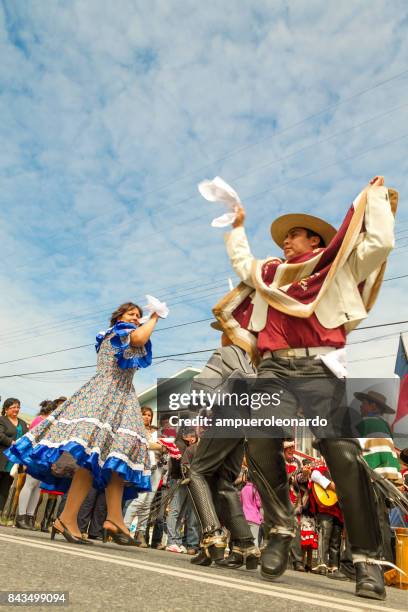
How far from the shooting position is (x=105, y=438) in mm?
4359

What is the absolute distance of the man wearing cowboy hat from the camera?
2.80 m

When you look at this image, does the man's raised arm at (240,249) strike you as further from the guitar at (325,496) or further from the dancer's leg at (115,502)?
the guitar at (325,496)

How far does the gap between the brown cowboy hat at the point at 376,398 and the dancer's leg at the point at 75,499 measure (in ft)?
8.45

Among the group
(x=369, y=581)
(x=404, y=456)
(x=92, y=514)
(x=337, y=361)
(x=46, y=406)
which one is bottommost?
(x=369, y=581)

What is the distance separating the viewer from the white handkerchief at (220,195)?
348cm

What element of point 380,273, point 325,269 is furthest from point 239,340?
point 380,273

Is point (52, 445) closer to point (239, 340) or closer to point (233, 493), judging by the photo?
point (233, 493)

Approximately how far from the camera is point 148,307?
4660 mm

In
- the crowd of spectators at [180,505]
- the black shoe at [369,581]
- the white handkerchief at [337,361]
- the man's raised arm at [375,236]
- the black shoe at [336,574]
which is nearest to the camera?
the black shoe at [369,581]

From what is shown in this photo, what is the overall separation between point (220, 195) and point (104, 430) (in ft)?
6.33

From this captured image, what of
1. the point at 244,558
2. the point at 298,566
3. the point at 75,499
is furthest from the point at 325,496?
the point at 75,499

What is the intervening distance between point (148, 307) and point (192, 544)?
13.5 ft

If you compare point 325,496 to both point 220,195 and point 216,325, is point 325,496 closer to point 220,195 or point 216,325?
point 216,325

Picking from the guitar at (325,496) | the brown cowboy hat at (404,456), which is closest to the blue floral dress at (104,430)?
the guitar at (325,496)
